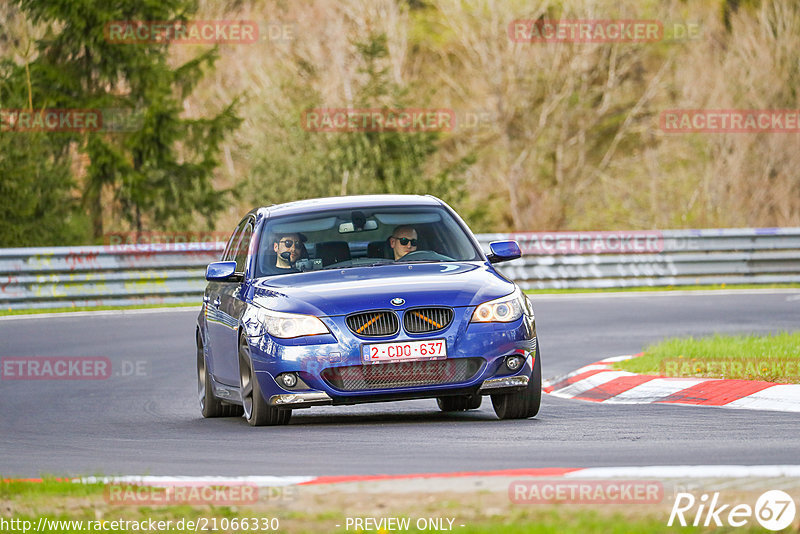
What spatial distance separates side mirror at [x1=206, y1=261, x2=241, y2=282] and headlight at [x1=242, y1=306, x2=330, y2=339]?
950mm

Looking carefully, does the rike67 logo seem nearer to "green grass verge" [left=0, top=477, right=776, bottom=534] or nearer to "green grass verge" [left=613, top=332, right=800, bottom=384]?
"green grass verge" [left=0, top=477, right=776, bottom=534]

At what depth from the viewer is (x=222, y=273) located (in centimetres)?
1077

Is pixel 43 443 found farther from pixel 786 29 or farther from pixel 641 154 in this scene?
pixel 641 154

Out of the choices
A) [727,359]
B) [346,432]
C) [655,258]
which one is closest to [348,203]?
[346,432]

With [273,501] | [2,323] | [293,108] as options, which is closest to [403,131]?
[293,108]

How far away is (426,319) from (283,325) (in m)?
0.91

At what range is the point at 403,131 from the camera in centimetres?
3659

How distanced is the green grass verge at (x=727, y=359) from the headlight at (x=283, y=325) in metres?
3.62

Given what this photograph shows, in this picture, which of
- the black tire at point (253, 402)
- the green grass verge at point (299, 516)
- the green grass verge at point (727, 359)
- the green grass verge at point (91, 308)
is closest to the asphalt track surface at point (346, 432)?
the black tire at point (253, 402)

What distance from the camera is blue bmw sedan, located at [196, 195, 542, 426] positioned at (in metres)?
9.42

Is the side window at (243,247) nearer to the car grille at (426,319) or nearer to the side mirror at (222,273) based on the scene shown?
the side mirror at (222,273)

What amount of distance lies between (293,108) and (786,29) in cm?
1304

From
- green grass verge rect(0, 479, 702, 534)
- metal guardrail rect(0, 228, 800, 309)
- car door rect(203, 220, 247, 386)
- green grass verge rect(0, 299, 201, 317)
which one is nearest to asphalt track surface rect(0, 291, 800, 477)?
car door rect(203, 220, 247, 386)

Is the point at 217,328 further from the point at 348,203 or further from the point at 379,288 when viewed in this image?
the point at 379,288
